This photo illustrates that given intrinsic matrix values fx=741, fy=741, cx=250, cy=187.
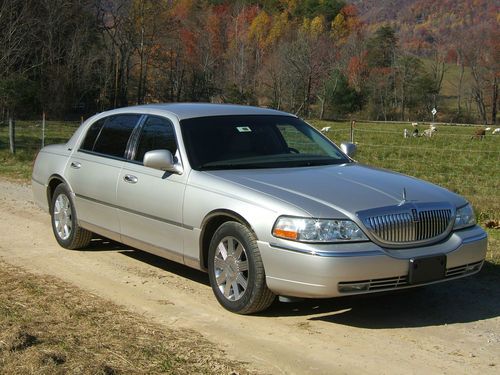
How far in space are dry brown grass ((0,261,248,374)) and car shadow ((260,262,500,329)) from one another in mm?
996

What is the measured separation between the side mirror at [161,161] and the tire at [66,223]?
172 cm

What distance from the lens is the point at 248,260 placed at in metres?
5.27

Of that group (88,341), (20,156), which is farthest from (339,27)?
(88,341)

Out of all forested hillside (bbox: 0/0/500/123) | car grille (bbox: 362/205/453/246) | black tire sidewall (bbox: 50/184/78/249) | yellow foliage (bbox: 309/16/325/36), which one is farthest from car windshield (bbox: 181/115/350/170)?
yellow foliage (bbox: 309/16/325/36)

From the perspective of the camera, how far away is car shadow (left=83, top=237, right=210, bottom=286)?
6668mm

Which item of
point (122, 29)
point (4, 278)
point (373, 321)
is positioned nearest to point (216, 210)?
point (373, 321)

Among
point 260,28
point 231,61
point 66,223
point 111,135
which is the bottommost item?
point 66,223

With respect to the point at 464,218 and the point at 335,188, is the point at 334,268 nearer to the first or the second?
the point at 335,188

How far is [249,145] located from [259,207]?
4.01ft

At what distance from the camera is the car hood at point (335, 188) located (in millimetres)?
5129

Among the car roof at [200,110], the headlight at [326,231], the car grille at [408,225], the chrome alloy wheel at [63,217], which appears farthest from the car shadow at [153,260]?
the car grille at [408,225]

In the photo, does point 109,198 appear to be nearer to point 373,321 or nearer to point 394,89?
point 373,321

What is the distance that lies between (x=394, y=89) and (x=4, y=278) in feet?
232

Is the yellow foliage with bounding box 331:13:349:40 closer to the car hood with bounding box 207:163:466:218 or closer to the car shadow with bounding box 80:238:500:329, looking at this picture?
the car shadow with bounding box 80:238:500:329
